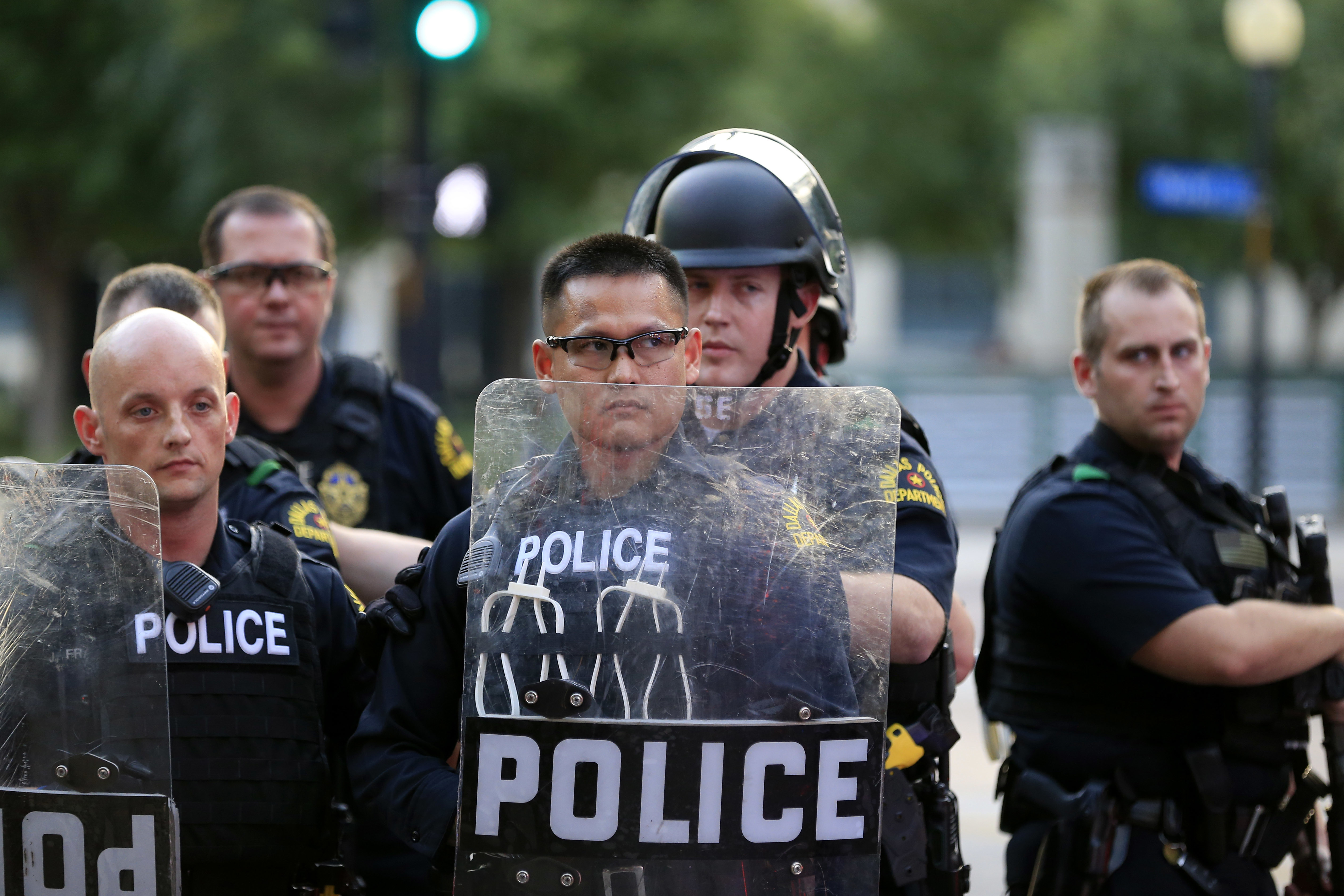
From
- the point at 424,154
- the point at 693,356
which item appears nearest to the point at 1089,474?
the point at 693,356

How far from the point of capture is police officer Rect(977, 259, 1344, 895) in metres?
3.10

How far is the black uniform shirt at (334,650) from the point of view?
277cm

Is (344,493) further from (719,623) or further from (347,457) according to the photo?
(719,623)

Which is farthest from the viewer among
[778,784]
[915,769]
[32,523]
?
[915,769]

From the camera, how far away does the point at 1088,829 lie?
10.3ft

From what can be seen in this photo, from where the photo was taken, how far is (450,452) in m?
4.15

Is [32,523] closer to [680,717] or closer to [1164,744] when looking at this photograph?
[680,717]

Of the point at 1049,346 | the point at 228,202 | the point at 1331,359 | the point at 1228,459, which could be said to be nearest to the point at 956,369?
the point at 1049,346

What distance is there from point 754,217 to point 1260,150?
10.9 meters

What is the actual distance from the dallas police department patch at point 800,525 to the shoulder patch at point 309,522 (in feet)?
4.16

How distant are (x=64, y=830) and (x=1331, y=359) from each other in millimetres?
32115

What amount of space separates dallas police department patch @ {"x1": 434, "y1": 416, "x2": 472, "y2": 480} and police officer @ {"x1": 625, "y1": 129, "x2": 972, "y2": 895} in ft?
3.07

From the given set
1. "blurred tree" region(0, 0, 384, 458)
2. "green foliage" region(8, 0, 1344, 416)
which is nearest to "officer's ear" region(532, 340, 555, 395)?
"green foliage" region(8, 0, 1344, 416)

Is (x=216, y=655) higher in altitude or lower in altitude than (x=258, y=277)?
lower
